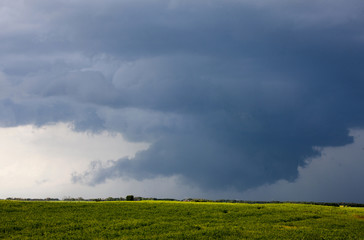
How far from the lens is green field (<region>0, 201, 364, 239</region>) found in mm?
40656

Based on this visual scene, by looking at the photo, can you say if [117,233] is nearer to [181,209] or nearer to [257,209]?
[181,209]

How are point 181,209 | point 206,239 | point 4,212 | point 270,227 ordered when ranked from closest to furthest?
point 206,239
point 270,227
point 4,212
point 181,209

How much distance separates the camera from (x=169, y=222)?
153ft

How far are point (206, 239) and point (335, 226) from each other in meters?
20.0

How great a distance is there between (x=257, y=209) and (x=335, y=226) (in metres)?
13.9

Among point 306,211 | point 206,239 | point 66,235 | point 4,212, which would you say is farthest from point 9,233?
point 306,211

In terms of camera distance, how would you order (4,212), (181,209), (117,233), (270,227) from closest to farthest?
1. (117,233)
2. (270,227)
3. (4,212)
4. (181,209)

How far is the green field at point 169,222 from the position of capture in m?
40.7

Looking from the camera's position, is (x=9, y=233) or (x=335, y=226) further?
(x=335, y=226)

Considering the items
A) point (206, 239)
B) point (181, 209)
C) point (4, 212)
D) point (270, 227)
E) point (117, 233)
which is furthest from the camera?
point (181, 209)

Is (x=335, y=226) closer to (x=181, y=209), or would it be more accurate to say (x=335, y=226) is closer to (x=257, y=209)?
(x=257, y=209)

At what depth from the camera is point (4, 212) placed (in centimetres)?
5284

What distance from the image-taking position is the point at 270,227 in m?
44.8

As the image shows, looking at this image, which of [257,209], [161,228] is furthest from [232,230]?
[257,209]
